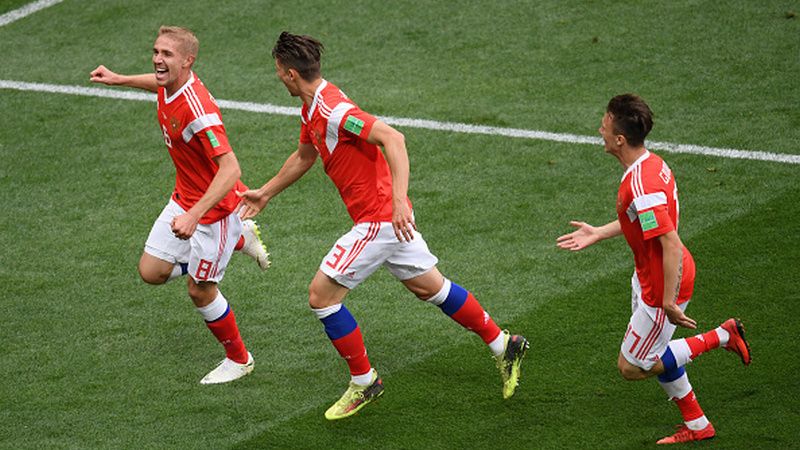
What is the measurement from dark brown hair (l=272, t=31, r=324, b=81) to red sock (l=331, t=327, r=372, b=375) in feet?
4.68

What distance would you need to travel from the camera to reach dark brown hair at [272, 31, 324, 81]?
712 centimetres

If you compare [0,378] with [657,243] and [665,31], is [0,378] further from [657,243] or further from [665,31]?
[665,31]

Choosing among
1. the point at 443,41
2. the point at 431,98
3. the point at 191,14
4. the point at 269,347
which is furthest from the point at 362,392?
the point at 191,14

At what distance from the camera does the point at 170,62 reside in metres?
7.47

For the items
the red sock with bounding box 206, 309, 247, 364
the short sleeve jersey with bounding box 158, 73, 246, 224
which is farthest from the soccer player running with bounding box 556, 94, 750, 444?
the red sock with bounding box 206, 309, 247, 364

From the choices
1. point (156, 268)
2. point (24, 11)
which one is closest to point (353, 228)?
point (156, 268)

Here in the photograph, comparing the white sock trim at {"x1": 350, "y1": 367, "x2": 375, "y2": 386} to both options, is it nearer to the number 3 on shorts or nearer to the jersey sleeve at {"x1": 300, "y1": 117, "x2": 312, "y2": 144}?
the number 3 on shorts

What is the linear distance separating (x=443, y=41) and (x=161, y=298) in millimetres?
5212

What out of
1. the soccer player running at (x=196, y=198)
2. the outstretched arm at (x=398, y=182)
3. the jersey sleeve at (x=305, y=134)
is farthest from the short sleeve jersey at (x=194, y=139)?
the outstretched arm at (x=398, y=182)

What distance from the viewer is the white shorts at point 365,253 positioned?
7.20 m

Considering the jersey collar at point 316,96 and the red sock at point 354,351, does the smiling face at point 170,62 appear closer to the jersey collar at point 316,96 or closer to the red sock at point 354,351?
the jersey collar at point 316,96

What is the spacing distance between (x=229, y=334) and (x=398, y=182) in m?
1.62

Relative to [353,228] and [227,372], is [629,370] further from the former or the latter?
[227,372]

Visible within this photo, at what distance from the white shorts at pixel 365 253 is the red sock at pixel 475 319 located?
403mm
